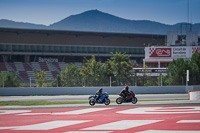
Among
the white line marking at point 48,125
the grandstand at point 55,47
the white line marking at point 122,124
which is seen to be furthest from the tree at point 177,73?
the grandstand at point 55,47

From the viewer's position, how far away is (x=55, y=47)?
7294 cm

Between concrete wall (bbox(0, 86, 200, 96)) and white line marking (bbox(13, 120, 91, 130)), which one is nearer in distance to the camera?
white line marking (bbox(13, 120, 91, 130))

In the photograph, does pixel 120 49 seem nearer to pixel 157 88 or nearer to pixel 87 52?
pixel 87 52

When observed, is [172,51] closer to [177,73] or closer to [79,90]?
[177,73]

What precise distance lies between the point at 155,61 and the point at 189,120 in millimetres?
49927

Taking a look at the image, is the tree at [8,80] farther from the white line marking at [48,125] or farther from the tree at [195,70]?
the white line marking at [48,125]

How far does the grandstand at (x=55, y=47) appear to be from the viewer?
69.1 metres

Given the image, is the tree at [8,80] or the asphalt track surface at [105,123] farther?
the tree at [8,80]

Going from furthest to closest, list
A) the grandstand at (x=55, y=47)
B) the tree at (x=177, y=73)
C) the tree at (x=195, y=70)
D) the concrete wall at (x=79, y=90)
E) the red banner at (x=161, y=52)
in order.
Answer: the grandstand at (x=55, y=47), the red banner at (x=161, y=52), the tree at (x=195, y=70), the tree at (x=177, y=73), the concrete wall at (x=79, y=90)

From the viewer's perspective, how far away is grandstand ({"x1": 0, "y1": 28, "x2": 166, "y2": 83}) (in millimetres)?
69062

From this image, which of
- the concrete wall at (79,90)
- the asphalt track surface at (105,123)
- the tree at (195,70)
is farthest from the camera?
the tree at (195,70)

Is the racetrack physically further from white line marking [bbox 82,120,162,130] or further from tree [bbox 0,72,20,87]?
tree [bbox 0,72,20,87]

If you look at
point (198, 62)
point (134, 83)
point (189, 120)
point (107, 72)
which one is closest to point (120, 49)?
point (107, 72)

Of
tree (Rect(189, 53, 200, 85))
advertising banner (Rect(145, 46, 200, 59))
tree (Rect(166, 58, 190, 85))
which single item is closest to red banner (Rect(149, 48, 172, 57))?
advertising banner (Rect(145, 46, 200, 59))
